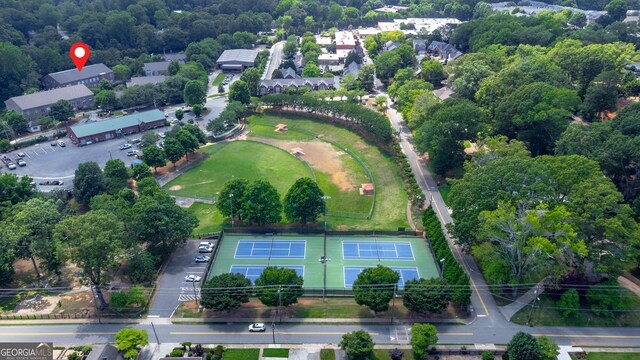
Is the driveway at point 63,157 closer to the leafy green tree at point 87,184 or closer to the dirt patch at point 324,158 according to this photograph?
the leafy green tree at point 87,184

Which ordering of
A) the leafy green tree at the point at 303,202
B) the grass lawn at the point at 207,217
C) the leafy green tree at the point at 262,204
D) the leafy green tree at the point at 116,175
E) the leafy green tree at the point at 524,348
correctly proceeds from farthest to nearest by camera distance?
the leafy green tree at the point at 116,175 → the grass lawn at the point at 207,217 → the leafy green tree at the point at 303,202 → the leafy green tree at the point at 262,204 → the leafy green tree at the point at 524,348

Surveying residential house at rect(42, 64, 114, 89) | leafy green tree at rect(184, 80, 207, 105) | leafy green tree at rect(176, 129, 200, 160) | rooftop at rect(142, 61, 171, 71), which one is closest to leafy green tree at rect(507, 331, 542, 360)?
leafy green tree at rect(176, 129, 200, 160)

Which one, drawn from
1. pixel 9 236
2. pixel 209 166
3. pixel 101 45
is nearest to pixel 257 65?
pixel 101 45

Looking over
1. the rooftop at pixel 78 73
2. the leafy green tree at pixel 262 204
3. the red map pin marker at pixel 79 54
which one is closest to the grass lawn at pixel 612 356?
the leafy green tree at pixel 262 204

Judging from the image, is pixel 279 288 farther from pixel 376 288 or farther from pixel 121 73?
pixel 121 73

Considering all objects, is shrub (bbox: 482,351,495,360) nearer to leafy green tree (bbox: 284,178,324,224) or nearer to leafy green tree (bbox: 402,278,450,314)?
leafy green tree (bbox: 402,278,450,314)

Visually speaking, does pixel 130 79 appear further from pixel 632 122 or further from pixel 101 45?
pixel 632 122
